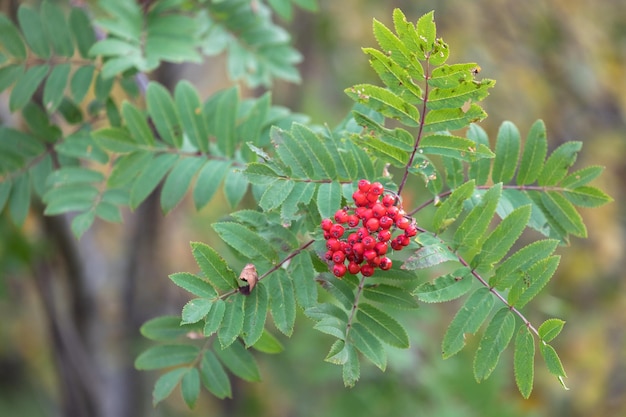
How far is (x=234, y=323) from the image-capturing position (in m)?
0.89

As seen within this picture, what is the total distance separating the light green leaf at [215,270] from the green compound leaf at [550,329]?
0.41 meters

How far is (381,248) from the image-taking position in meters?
0.88

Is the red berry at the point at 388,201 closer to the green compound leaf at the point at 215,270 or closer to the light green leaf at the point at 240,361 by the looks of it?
the green compound leaf at the point at 215,270

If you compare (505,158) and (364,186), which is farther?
(505,158)

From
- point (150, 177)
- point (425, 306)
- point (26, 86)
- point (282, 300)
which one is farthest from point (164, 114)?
point (425, 306)

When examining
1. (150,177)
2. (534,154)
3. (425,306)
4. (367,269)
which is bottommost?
(425,306)

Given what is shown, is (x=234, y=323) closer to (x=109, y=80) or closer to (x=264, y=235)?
(x=264, y=235)

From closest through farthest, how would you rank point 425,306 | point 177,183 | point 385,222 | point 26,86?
point 385,222 → point 177,183 → point 26,86 → point 425,306

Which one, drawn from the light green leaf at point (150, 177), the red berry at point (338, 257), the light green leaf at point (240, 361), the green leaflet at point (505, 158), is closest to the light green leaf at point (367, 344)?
the red berry at point (338, 257)

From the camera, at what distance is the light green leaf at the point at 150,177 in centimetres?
120

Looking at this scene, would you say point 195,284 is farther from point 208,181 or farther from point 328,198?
point 208,181

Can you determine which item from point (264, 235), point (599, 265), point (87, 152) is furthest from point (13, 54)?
point (599, 265)

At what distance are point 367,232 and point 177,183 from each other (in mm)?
471

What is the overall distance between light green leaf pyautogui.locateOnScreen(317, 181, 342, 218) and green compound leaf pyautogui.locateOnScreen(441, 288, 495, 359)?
0.22 m
